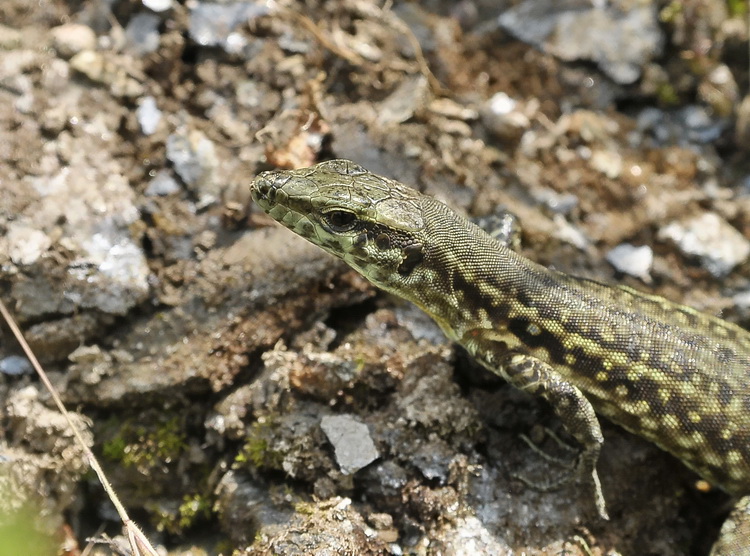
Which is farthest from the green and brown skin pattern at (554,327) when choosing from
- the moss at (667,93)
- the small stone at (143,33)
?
the moss at (667,93)

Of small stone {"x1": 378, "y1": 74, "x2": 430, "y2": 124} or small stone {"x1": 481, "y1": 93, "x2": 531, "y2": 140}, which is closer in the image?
small stone {"x1": 378, "y1": 74, "x2": 430, "y2": 124}

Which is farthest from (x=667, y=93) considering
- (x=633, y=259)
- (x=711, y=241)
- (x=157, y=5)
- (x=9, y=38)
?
(x=9, y=38)

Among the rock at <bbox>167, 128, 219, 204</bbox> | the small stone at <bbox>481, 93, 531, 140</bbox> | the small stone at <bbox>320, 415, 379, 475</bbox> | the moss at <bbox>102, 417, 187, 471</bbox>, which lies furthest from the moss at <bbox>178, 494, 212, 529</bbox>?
the small stone at <bbox>481, 93, 531, 140</bbox>

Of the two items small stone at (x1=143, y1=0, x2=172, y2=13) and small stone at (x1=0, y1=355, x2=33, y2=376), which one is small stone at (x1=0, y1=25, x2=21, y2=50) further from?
small stone at (x1=0, y1=355, x2=33, y2=376)

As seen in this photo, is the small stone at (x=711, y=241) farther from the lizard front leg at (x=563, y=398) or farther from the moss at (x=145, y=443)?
the moss at (x=145, y=443)

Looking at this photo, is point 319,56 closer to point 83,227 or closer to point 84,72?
point 84,72

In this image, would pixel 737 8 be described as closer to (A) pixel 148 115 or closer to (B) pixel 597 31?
(B) pixel 597 31
